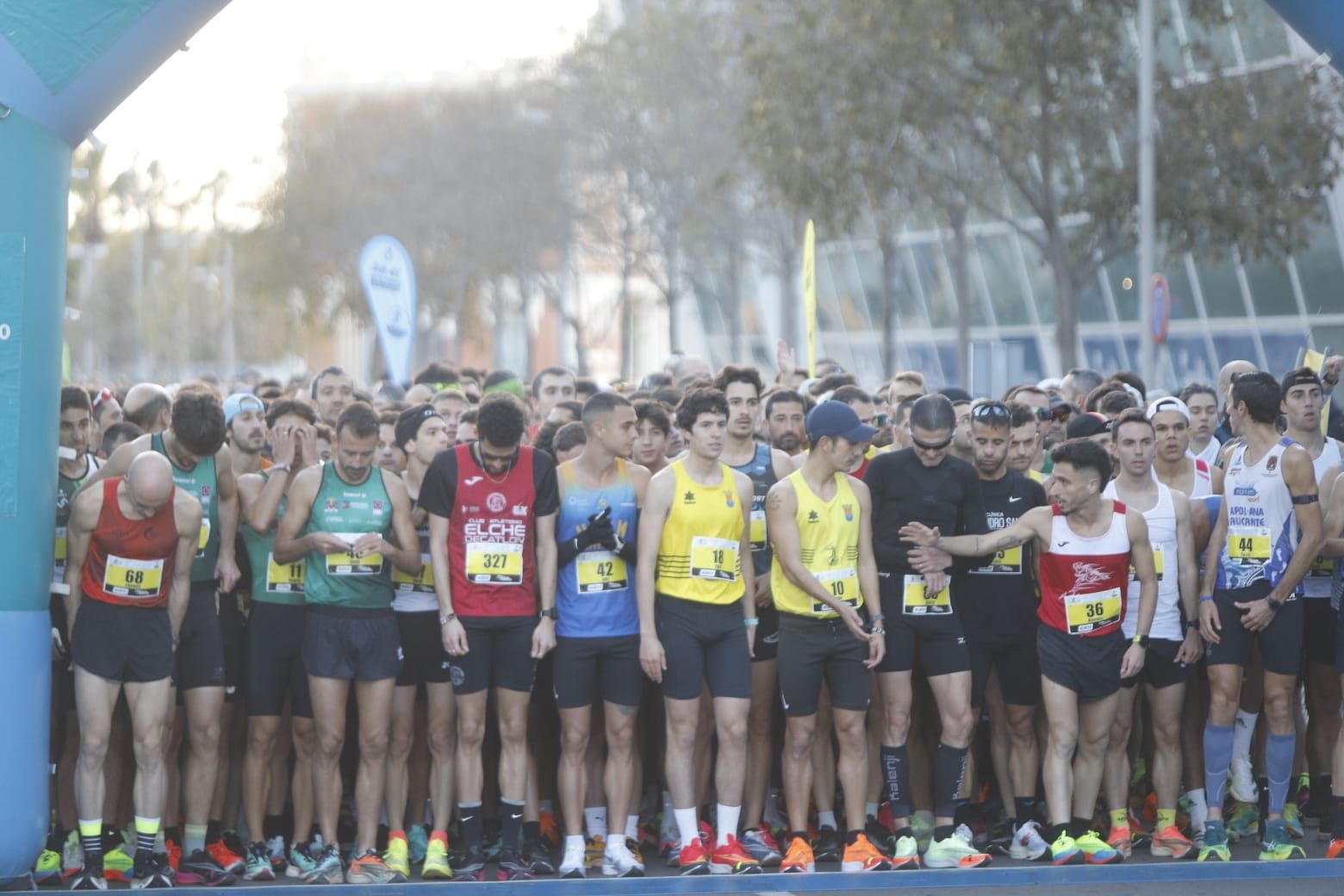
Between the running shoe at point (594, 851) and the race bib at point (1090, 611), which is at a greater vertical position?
the race bib at point (1090, 611)

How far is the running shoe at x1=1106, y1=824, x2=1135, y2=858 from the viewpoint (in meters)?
8.73

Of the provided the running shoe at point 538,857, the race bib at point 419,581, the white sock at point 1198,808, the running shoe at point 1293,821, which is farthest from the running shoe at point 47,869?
the running shoe at point 1293,821

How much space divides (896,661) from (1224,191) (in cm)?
1486

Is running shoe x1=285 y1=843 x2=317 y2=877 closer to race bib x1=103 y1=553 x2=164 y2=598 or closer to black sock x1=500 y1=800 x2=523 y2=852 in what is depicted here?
black sock x1=500 y1=800 x2=523 y2=852

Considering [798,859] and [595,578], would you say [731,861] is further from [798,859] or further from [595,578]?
[595,578]

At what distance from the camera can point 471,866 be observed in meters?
8.55

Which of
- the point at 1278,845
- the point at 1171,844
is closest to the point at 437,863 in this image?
the point at 1171,844

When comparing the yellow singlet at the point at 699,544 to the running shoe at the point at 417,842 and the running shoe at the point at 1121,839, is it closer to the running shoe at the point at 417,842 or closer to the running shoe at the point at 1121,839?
the running shoe at the point at 417,842

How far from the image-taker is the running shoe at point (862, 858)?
27.9ft

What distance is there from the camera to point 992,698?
9.16 meters

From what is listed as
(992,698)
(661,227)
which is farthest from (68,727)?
(661,227)

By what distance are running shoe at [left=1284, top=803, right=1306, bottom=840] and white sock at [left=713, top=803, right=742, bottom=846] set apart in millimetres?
2693

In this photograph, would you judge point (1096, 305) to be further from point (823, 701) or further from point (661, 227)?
point (823, 701)

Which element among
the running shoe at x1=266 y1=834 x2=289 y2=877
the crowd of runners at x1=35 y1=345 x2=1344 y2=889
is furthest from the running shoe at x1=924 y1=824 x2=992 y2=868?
the running shoe at x1=266 y1=834 x2=289 y2=877
